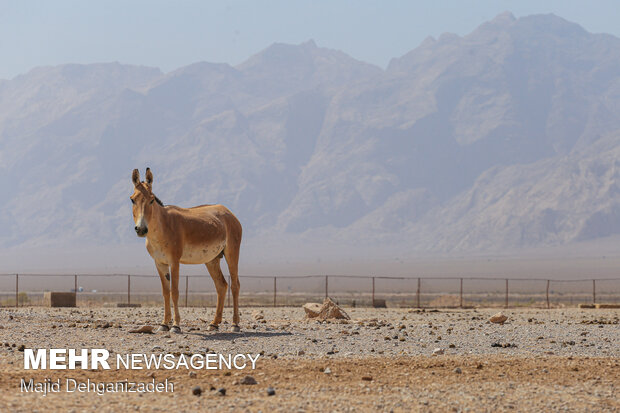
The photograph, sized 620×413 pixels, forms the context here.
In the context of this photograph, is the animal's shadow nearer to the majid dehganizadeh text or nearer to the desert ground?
the desert ground

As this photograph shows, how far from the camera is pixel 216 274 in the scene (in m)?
24.0

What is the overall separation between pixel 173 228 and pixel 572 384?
1054cm

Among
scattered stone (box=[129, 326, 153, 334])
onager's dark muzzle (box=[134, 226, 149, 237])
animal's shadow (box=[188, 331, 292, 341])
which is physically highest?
onager's dark muzzle (box=[134, 226, 149, 237])

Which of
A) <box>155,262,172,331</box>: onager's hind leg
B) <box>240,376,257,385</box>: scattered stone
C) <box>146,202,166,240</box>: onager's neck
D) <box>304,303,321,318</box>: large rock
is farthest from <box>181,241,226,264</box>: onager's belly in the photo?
<box>240,376,257,385</box>: scattered stone

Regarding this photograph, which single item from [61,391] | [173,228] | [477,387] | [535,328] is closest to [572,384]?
[477,387]

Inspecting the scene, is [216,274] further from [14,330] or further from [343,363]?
[343,363]

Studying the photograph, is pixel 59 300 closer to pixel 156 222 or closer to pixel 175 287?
pixel 175 287

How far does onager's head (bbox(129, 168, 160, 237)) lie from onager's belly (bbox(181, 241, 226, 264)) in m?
1.56

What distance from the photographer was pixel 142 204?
20.9 metres

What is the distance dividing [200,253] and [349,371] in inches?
320

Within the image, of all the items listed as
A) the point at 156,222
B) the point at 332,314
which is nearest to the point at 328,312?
the point at 332,314

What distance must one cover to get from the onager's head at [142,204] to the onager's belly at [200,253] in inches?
61.4

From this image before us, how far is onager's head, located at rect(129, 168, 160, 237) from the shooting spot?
67.7ft

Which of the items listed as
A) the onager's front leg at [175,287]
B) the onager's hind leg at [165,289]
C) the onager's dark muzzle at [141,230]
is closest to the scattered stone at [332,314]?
the onager's hind leg at [165,289]
